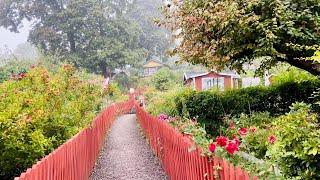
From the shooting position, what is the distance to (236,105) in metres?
15.0

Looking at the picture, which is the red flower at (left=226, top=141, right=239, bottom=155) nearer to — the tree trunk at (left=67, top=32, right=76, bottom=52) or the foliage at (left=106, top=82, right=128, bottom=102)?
the foliage at (left=106, top=82, right=128, bottom=102)

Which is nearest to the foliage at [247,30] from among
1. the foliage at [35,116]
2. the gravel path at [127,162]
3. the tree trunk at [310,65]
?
the tree trunk at [310,65]

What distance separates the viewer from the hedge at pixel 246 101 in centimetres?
1488

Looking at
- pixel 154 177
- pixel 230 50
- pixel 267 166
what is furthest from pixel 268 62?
pixel 267 166

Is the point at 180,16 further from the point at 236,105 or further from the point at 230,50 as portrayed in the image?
the point at 236,105

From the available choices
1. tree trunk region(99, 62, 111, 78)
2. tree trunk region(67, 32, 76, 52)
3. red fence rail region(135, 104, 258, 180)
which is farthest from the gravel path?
tree trunk region(67, 32, 76, 52)

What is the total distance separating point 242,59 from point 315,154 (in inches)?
425

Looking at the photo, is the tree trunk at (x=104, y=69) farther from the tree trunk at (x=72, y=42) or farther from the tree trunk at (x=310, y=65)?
the tree trunk at (x=310, y=65)

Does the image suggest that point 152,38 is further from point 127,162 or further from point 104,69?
point 127,162

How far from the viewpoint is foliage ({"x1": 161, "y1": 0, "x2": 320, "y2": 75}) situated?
11.5 meters

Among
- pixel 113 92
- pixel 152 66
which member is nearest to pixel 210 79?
pixel 113 92

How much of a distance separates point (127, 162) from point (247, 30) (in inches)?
180

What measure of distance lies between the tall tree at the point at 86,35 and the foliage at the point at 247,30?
119ft

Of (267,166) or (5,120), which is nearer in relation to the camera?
(267,166)
